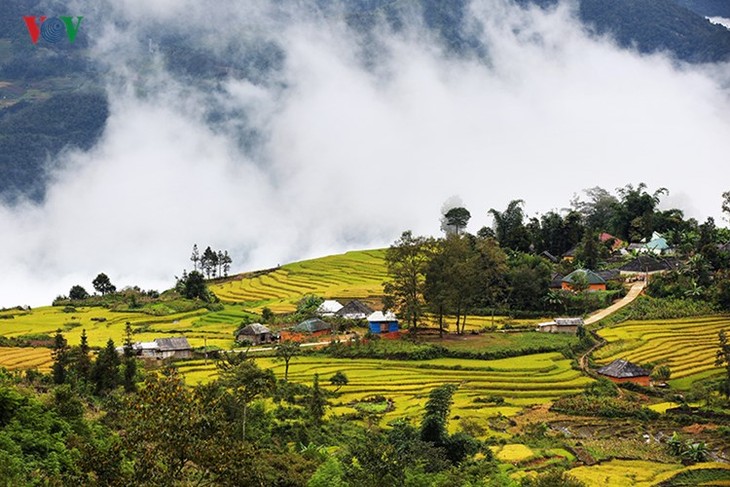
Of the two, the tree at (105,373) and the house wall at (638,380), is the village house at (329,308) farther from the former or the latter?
the tree at (105,373)

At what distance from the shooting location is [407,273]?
54750 mm

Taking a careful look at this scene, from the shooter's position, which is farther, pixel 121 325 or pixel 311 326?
pixel 121 325

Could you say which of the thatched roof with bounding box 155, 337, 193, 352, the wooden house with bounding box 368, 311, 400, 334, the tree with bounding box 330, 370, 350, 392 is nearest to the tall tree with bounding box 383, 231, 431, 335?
the wooden house with bounding box 368, 311, 400, 334

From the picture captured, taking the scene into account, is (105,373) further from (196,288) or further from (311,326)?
(196,288)

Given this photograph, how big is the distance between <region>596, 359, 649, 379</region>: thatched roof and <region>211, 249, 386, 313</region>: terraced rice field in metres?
31.7

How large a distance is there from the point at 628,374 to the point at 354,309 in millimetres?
26304

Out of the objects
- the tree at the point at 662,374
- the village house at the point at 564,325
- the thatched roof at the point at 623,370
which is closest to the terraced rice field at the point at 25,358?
the thatched roof at the point at 623,370

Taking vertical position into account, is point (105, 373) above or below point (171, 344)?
below

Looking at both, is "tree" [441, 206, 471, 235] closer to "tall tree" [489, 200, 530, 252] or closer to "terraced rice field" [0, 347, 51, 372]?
"tall tree" [489, 200, 530, 252]

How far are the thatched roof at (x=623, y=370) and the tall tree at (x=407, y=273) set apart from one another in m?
14.5

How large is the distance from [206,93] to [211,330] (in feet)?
484

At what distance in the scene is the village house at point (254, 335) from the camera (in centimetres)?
5406

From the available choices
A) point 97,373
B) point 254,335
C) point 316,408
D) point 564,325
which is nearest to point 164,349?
point 254,335

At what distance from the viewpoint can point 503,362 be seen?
46.9 m
